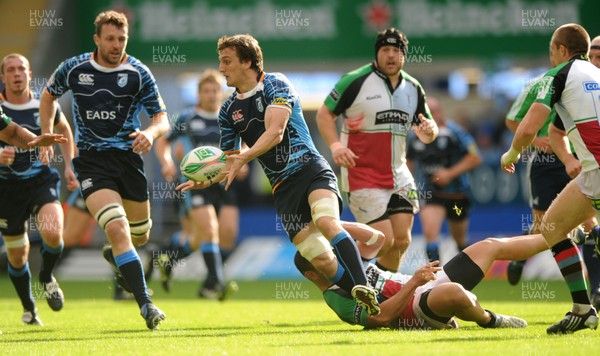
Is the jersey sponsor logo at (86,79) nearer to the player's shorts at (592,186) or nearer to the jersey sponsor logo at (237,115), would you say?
the jersey sponsor logo at (237,115)

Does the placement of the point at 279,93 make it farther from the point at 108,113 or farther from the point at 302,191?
the point at 108,113

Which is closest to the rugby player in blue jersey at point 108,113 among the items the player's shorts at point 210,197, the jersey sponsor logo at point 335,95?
the jersey sponsor logo at point 335,95

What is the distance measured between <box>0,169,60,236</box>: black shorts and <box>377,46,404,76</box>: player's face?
3572 millimetres

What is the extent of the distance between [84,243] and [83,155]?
10.2m

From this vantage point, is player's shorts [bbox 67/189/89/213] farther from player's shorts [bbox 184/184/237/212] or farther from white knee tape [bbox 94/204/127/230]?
white knee tape [bbox 94/204/127/230]

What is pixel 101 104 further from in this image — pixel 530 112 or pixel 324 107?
pixel 530 112

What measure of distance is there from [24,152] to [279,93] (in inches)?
133

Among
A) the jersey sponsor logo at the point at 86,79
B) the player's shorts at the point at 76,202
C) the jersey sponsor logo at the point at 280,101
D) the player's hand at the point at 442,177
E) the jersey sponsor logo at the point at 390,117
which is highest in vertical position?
the jersey sponsor logo at the point at 86,79

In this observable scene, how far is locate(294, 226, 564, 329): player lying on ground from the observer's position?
7371 millimetres

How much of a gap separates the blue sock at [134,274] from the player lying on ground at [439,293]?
153 cm

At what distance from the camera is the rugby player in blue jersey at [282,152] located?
8.00 metres

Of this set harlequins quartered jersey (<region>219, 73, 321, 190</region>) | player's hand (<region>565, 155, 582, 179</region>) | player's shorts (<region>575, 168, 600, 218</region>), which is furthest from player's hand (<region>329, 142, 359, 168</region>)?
player's shorts (<region>575, 168, 600, 218</region>)

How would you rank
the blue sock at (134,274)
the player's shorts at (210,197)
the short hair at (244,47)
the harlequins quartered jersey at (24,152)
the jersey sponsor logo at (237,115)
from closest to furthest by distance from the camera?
the short hair at (244,47) → the blue sock at (134,274) → the jersey sponsor logo at (237,115) → the harlequins quartered jersey at (24,152) → the player's shorts at (210,197)

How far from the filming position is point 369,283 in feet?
26.0
